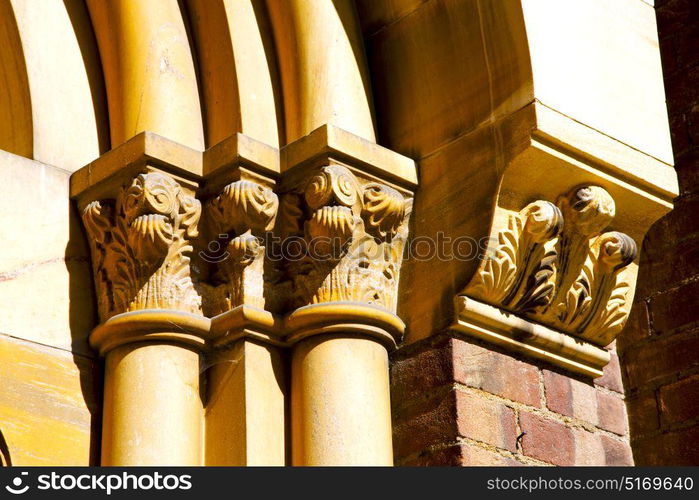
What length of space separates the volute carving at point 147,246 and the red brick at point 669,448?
119 cm

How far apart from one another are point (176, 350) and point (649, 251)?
1.32m

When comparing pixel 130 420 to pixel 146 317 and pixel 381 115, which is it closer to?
pixel 146 317

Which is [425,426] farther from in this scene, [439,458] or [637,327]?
[637,327]

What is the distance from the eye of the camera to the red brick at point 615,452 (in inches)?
91.2

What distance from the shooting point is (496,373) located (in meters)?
2.21

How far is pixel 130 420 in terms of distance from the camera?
211cm

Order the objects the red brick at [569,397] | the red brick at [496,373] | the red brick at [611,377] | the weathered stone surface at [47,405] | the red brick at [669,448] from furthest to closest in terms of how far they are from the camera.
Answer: the red brick at [669,448], the red brick at [611,377], the red brick at [569,397], the red brick at [496,373], the weathered stone surface at [47,405]

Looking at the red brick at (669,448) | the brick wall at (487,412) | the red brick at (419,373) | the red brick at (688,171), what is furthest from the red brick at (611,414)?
the red brick at (688,171)

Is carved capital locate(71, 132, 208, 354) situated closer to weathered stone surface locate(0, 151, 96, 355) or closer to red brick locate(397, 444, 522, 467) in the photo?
weathered stone surface locate(0, 151, 96, 355)

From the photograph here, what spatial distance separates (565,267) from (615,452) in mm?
329

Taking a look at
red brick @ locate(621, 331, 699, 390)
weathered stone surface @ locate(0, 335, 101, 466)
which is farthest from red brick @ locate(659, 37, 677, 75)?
weathered stone surface @ locate(0, 335, 101, 466)

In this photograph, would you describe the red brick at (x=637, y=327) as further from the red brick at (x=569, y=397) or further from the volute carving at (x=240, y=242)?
the volute carving at (x=240, y=242)

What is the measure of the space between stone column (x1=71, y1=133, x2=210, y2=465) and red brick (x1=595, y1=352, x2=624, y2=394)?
711 mm

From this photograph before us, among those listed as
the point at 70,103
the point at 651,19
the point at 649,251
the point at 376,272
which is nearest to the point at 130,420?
the point at 376,272
